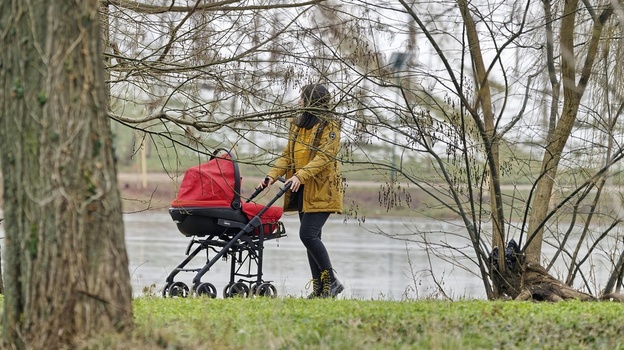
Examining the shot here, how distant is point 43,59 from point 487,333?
106 inches

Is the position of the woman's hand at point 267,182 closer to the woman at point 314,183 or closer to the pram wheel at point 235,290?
the woman at point 314,183

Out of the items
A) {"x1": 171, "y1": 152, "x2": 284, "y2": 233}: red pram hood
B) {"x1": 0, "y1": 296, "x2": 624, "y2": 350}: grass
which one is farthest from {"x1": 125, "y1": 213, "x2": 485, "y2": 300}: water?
{"x1": 0, "y1": 296, "x2": 624, "y2": 350}: grass

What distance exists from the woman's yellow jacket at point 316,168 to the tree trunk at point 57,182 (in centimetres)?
343

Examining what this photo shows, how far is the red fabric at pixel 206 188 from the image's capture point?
8750 mm

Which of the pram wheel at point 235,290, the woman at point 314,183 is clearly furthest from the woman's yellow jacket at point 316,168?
the pram wheel at point 235,290

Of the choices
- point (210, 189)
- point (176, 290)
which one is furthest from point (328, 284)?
point (176, 290)

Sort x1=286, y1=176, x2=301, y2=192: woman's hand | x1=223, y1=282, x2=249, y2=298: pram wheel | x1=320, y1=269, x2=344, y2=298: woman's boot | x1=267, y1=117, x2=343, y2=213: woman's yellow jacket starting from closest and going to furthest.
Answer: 1. x1=267, y1=117, x2=343, y2=213: woman's yellow jacket
2. x1=286, y1=176, x2=301, y2=192: woman's hand
3. x1=320, y1=269, x2=344, y2=298: woman's boot
4. x1=223, y1=282, x2=249, y2=298: pram wheel

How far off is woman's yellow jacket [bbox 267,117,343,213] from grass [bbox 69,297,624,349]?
167cm

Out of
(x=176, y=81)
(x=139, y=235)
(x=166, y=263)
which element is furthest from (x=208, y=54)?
(x=139, y=235)

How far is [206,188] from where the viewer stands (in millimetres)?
8828

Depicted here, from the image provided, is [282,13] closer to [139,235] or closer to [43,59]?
[43,59]

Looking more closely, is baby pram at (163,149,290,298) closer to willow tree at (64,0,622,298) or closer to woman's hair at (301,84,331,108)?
willow tree at (64,0,622,298)

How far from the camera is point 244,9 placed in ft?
25.8

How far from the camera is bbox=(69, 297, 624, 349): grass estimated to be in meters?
4.73
